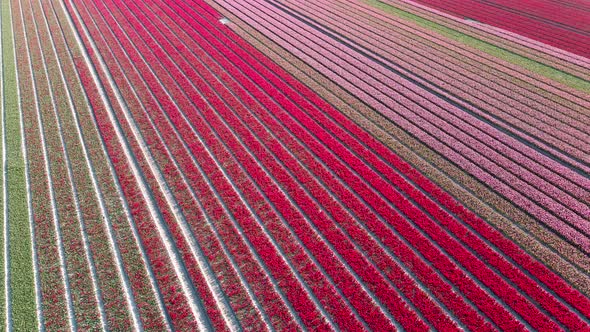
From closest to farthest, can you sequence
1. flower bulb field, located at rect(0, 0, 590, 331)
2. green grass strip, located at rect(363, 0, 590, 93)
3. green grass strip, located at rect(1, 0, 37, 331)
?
1. green grass strip, located at rect(1, 0, 37, 331)
2. flower bulb field, located at rect(0, 0, 590, 331)
3. green grass strip, located at rect(363, 0, 590, 93)

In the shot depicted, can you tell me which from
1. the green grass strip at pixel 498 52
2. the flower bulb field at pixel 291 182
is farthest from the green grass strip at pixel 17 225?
the green grass strip at pixel 498 52

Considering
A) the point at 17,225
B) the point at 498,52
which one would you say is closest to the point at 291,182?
the point at 17,225

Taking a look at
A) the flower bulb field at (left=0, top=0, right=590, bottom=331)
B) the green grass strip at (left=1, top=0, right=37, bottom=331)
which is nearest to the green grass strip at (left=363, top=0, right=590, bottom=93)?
the flower bulb field at (left=0, top=0, right=590, bottom=331)

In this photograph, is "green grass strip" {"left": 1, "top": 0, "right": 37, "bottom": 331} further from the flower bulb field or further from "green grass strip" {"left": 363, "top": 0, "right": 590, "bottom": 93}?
"green grass strip" {"left": 363, "top": 0, "right": 590, "bottom": 93}

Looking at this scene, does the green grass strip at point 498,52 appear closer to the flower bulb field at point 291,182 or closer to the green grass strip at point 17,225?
the flower bulb field at point 291,182

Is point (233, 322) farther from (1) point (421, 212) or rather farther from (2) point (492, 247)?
(2) point (492, 247)
